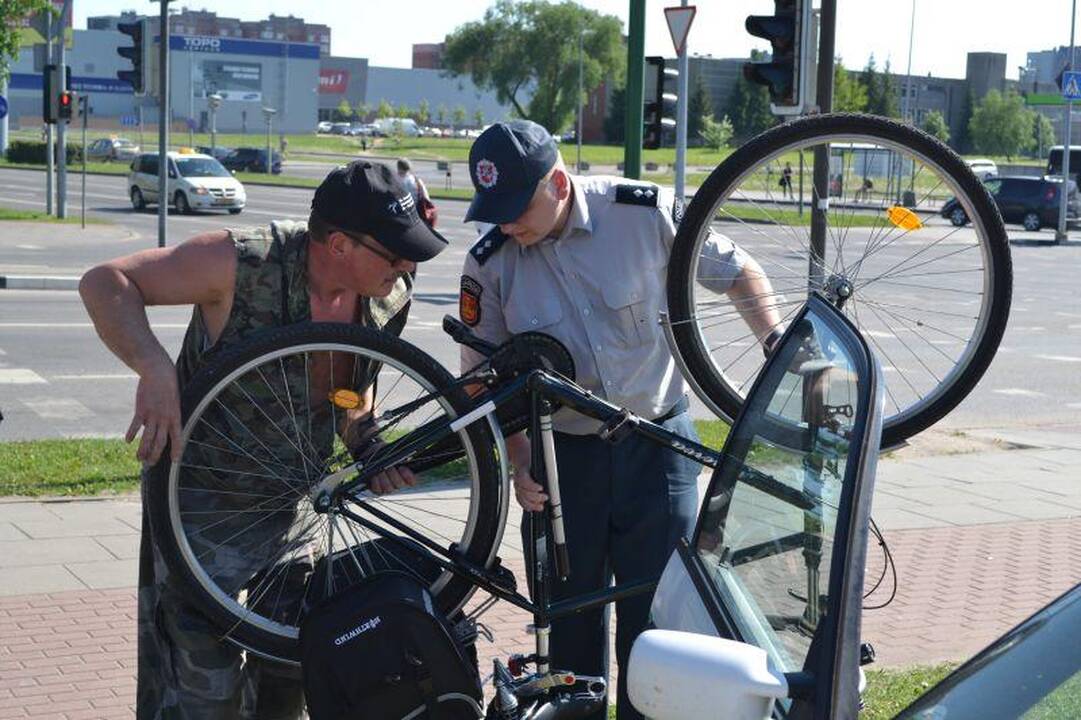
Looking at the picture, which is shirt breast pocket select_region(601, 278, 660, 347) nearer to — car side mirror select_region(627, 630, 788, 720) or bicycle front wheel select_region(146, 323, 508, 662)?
bicycle front wheel select_region(146, 323, 508, 662)

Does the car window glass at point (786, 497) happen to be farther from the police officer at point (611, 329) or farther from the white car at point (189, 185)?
the white car at point (189, 185)

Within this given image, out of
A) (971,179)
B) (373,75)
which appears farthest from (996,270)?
(373,75)

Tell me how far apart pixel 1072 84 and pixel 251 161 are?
131 ft

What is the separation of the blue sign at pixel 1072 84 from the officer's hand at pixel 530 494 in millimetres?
37071

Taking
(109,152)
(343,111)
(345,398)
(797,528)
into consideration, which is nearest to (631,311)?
(345,398)

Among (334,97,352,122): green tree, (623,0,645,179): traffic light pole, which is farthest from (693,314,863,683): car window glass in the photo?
(334,97,352,122): green tree

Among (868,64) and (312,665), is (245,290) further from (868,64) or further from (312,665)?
(868,64)

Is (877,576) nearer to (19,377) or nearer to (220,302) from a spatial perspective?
(220,302)

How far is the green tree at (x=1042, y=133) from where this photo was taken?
9350cm

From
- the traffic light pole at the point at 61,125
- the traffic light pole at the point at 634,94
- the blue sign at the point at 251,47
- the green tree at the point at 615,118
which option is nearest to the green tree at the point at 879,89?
the green tree at the point at 615,118

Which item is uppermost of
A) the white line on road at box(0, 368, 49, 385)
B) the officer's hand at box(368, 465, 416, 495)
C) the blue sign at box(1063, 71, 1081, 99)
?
the blue sign at box(1063, 71, 1081, 99)

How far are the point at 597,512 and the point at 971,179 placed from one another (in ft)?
4.45

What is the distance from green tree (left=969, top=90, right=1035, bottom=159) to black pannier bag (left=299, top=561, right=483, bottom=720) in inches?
3606

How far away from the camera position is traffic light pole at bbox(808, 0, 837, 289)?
4.48 meters
